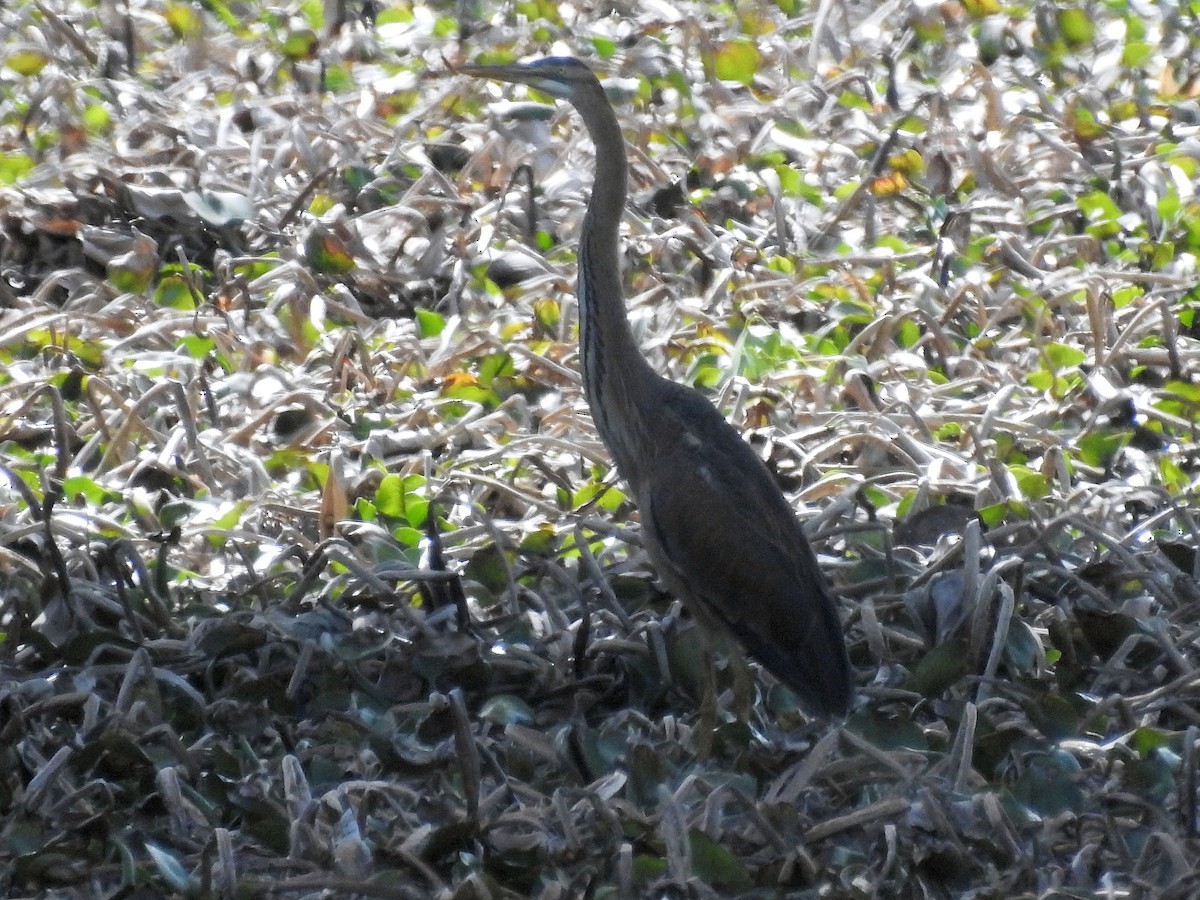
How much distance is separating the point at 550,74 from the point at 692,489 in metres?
1.10

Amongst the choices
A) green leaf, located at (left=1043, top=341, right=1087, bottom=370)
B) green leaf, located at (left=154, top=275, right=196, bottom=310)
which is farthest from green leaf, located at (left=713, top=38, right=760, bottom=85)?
green leaf, located at (left=154, top=275, right=196, bottom=310)

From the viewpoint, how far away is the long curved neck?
4473mm

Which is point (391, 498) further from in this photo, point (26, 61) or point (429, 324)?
point (26, 61)

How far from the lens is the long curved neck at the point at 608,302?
447 cm

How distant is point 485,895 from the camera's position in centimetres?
321

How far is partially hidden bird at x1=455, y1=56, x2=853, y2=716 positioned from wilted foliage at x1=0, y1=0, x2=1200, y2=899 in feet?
0.57

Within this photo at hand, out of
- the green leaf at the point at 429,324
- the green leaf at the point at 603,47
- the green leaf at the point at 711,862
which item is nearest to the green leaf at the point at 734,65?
the green leaf at the point at 603,47

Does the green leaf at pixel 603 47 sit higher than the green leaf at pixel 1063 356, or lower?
higher

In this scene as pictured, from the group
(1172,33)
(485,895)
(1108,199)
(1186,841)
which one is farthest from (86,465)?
(1172,33)

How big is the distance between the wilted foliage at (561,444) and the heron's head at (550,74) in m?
1.08

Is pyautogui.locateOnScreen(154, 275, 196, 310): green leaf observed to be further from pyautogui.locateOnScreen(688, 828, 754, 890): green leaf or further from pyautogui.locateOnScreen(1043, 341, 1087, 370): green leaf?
pyautogui.locateOnScreen(688, 828, 754, 890): green leaf

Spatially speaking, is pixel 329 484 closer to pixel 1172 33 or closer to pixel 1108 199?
pixel 1108 199

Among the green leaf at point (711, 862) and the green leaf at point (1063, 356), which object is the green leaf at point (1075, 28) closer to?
the green leaf at point (1063, 356)

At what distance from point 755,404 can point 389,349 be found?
48.4 inches
